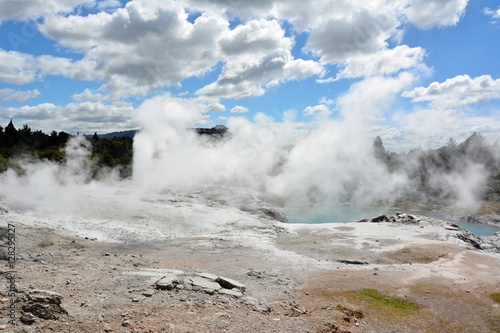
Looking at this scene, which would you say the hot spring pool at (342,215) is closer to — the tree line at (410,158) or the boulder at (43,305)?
the tree line at (410,158)

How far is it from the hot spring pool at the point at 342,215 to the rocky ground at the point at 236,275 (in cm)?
2052

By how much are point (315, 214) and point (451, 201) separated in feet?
155

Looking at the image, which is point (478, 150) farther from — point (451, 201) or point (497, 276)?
point (497, 276)

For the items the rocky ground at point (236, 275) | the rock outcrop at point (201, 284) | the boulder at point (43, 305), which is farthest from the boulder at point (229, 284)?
the boulder at point (43, 305)

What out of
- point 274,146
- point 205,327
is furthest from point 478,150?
point 205,327

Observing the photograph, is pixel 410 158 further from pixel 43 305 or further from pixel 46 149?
pixel 43 305

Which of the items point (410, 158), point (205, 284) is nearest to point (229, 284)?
point (205, 284)

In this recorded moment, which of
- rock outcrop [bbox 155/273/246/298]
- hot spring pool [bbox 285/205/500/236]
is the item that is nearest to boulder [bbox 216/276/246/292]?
rock outcrop [bbox 155/273/246/298]

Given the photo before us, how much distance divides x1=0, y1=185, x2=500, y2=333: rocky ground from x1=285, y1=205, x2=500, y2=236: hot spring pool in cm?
2052

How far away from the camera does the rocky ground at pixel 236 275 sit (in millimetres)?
12578

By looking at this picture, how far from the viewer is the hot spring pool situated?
191 ft

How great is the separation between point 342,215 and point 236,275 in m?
50.4

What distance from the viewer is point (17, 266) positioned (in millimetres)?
16781

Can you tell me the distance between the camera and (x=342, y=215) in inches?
2621
